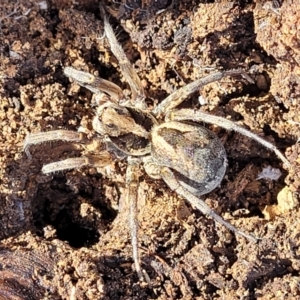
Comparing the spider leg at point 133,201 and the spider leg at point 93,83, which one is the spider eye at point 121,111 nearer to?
the spider leg at point 93,83

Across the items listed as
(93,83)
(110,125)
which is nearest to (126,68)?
(93,83)

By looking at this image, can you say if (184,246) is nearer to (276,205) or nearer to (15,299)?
(276,205)

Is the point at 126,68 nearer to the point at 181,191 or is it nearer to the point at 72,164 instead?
the point at 72,164

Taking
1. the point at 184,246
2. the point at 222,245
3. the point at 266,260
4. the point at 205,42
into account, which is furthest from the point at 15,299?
the point at 205,42

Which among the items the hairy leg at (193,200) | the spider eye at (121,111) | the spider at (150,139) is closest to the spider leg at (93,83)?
the spider at (150,139)

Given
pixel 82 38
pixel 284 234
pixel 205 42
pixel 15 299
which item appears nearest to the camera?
pixel 15 299

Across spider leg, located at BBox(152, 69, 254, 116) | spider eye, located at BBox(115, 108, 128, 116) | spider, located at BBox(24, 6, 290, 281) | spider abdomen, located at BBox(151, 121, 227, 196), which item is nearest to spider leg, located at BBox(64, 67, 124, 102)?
spider, located at BBox(24, 6, 290, 281)

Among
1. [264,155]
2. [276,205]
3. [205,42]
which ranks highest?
[205,42]
